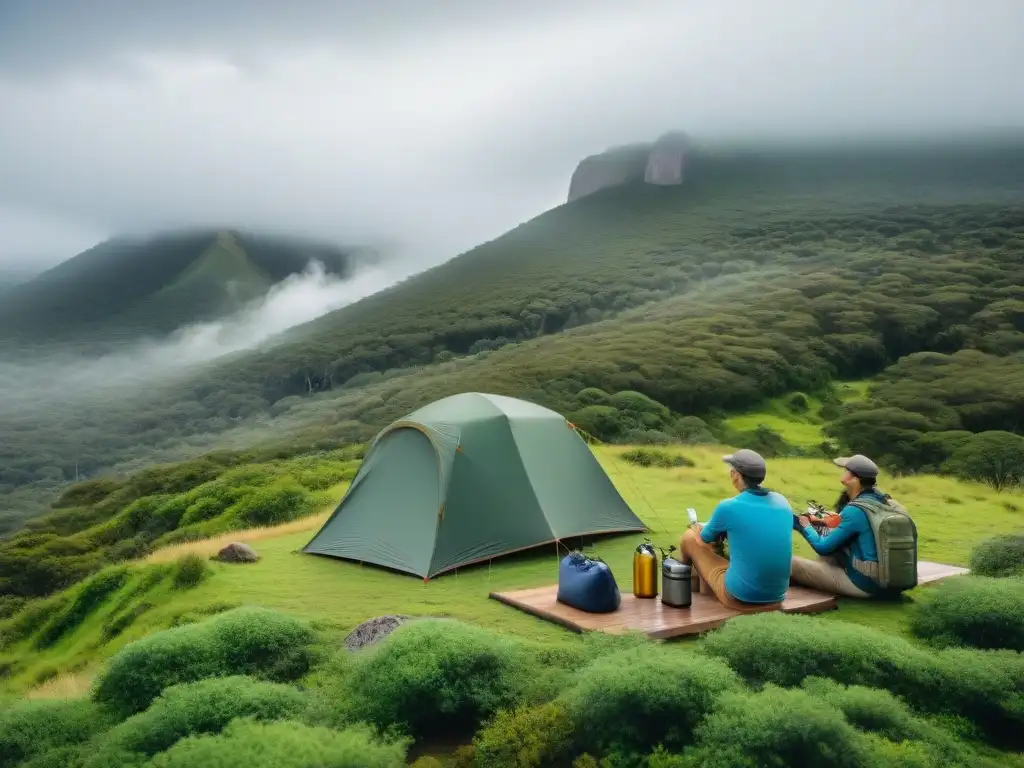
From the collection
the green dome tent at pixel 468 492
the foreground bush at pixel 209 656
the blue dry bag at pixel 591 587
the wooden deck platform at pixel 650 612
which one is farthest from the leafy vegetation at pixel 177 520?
the blue dry bag at pixel 591 587

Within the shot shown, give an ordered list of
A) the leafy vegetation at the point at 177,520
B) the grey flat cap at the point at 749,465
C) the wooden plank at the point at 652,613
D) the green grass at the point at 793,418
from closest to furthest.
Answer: the wooden plank at the point at 652,613
the grey flat cap at the point at 749,465
the leafy vegetation at the point at 177,520
the green grass at the point at 793,418

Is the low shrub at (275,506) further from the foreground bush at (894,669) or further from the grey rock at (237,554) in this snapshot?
the foreground bush at (894,669)

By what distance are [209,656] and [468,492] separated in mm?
5105

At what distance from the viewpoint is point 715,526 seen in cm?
801

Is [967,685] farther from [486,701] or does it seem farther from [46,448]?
[46,448]

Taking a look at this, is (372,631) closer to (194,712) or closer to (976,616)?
(194,712)

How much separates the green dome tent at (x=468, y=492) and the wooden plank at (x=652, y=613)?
225cm

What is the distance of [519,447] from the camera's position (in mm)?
12227

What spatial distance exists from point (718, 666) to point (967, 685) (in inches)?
81.6

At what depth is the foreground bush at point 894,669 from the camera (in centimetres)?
614

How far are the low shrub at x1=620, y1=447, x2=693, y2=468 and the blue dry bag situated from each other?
43.4 feet

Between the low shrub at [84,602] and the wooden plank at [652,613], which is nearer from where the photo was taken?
the wooden plank at [652,613]

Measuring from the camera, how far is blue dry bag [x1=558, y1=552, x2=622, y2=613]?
324 inches

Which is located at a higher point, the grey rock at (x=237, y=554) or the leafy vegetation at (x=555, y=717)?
the leafy vegetation at (x=555, y=717)
